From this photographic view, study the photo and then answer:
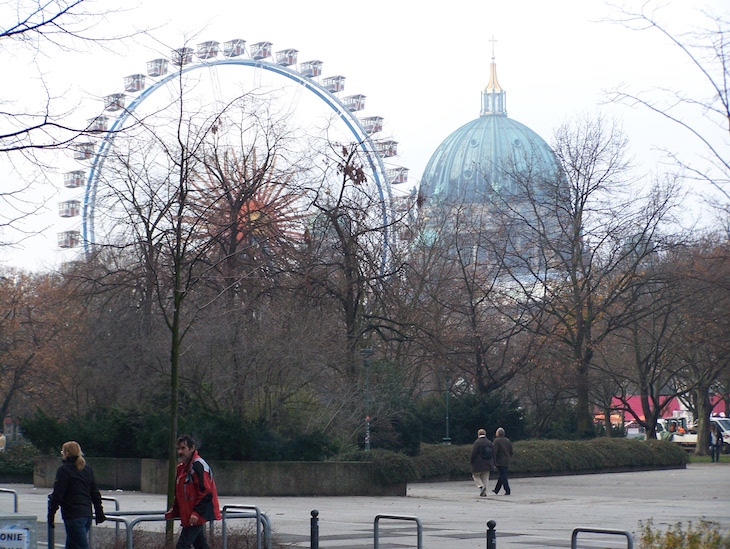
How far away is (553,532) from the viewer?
1664 centimetres

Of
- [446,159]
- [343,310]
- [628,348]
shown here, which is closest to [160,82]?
[343,310]

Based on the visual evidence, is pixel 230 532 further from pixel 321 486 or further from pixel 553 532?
pixel 321 486

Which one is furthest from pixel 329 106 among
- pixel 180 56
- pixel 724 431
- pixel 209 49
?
pixel 180 56

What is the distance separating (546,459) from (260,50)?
23836 millimetres

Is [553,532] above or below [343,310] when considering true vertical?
below

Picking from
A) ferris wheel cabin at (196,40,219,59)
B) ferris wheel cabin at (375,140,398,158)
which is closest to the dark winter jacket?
ferris wheel cabin at (375,140,398,158)

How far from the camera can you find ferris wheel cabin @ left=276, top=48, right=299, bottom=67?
4931 cm

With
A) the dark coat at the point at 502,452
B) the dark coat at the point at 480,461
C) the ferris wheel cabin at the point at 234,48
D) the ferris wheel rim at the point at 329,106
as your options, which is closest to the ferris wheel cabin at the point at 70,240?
the ferris wheel rim at the point at 329,106

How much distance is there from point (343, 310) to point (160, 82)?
1826 centimetres

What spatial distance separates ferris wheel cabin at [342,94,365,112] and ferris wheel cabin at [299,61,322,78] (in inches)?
125

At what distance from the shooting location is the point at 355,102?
54.2 metres

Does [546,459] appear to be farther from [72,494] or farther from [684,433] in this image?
[684,433]

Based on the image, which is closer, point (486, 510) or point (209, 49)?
Answer: point (486, 510)

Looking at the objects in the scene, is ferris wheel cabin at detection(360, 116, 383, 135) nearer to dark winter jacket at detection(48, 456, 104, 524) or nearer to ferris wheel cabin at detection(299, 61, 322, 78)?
ferris wheel cabin at detection(299, 61, 322, 78)
